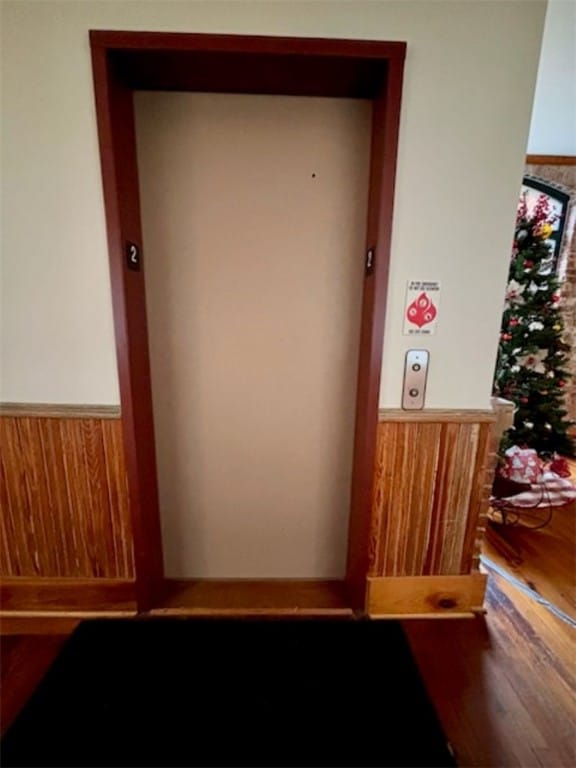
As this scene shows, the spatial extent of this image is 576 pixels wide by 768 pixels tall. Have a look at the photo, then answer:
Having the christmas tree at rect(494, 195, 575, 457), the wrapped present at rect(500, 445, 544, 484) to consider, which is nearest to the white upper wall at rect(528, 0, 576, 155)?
the christmas tree at rect(494, 195, 575, 457)

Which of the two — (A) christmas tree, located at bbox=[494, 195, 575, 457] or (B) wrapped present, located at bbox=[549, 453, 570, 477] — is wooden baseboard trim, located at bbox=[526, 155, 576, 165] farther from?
(B) wrapped present, located at bbox=[549, 453, 570, 477]

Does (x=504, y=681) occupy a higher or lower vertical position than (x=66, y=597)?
lower

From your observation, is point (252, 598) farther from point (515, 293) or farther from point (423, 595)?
point (515, 293)

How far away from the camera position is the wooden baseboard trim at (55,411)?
138 centimetres

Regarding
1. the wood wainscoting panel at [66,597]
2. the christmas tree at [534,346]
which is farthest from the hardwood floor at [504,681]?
the christmas tree at [534,346]

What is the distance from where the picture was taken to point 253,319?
5.28 feet

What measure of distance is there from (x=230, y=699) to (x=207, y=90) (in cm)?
231

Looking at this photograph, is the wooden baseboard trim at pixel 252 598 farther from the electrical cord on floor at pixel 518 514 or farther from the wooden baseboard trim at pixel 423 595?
the electrical cord on floor at pixel 518 514

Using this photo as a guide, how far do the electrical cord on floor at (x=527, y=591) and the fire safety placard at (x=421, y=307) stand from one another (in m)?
1.43

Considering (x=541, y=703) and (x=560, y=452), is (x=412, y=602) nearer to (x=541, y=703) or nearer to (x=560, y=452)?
(x=541, y=703)

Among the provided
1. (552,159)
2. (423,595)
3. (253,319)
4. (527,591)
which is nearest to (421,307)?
(253,319)

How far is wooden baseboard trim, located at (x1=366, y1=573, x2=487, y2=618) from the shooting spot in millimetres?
1570

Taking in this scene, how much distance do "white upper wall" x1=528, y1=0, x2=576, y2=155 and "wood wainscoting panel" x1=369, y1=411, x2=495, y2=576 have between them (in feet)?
7.00

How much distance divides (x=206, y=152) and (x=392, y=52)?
2.52 feet
